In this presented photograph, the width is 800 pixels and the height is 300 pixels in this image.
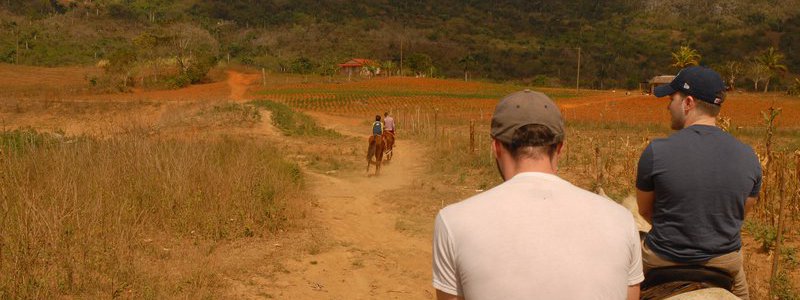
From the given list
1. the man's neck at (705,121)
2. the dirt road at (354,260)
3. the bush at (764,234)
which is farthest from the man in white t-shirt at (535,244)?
the bush at (764,234)

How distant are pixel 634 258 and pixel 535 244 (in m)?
0.38

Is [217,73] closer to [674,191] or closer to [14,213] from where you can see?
[14,213]

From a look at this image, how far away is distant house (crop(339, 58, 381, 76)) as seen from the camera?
68125 mm

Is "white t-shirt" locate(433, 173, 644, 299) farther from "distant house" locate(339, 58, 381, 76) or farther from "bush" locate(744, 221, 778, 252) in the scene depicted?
"distant house" locate(339, 58, 381, 76)

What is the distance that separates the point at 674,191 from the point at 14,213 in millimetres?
5151

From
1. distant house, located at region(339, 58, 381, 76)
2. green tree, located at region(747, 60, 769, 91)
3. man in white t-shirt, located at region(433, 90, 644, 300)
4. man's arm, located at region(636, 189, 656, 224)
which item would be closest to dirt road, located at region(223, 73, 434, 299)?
man's arm, located at region(636, 189, 656, 224)

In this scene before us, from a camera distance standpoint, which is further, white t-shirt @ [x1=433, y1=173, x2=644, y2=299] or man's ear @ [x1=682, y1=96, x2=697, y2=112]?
man's ear @ [x1=682, y1=96, x2=697, y2=112]

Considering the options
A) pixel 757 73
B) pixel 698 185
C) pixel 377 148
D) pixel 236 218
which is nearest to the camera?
pixel 698 185

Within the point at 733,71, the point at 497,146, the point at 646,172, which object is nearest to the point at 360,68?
the point at 733,71

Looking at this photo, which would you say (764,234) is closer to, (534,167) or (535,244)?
(534,167)

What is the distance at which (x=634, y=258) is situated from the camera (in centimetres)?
181

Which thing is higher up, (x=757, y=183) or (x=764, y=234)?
(x=757, y=183)

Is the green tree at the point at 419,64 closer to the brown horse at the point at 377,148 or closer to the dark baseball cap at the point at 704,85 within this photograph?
the brown horse at the point at 377,148

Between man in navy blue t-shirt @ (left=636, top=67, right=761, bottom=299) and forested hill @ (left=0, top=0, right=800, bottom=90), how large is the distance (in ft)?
166
